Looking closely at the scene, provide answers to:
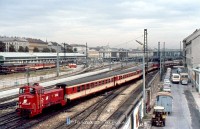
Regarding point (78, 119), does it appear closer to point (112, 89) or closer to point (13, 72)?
point (112, 89)

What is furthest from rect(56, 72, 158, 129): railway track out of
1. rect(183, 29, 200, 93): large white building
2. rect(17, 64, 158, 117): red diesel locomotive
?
rect(183, 29, 200, 93): large white building

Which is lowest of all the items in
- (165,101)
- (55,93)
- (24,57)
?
(165,101)

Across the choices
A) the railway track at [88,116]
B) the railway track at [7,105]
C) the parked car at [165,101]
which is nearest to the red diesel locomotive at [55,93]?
the railway track at [88,116]

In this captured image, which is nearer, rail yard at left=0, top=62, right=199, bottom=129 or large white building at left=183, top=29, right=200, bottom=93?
rail yard at left=0, top=62, right=199, bottom=129

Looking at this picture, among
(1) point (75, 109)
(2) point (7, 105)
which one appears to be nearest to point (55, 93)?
(1) point (75, 109)

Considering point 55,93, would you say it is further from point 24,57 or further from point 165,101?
point 24,57

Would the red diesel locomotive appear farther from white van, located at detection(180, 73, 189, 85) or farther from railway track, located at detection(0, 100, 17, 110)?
white van, located at detection(180, 73, 189, 85)

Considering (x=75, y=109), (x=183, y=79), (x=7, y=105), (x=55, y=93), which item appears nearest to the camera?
(x=55, y=93)

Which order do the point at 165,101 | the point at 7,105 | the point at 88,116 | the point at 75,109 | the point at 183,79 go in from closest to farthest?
the point at 88,116, the point at 165,101, the point at 75,109, the point at 7,105, the point at 183,79

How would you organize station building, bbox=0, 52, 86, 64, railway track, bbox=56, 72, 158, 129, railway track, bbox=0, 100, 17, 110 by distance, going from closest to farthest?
1. railway track, bbox=56, 72, 158, 129
2. railway track, bbox=0, 100, 17, 110
3. station building, bbox=0, 52, 86, 64

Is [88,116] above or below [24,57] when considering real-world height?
below

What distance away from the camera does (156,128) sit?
24969 mm

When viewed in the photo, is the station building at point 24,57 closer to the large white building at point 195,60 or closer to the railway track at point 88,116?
the large white building at point 195,60

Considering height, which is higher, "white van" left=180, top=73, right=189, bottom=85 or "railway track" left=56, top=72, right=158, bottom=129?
"white van" left=180, top=73, right=189, bottom=85
